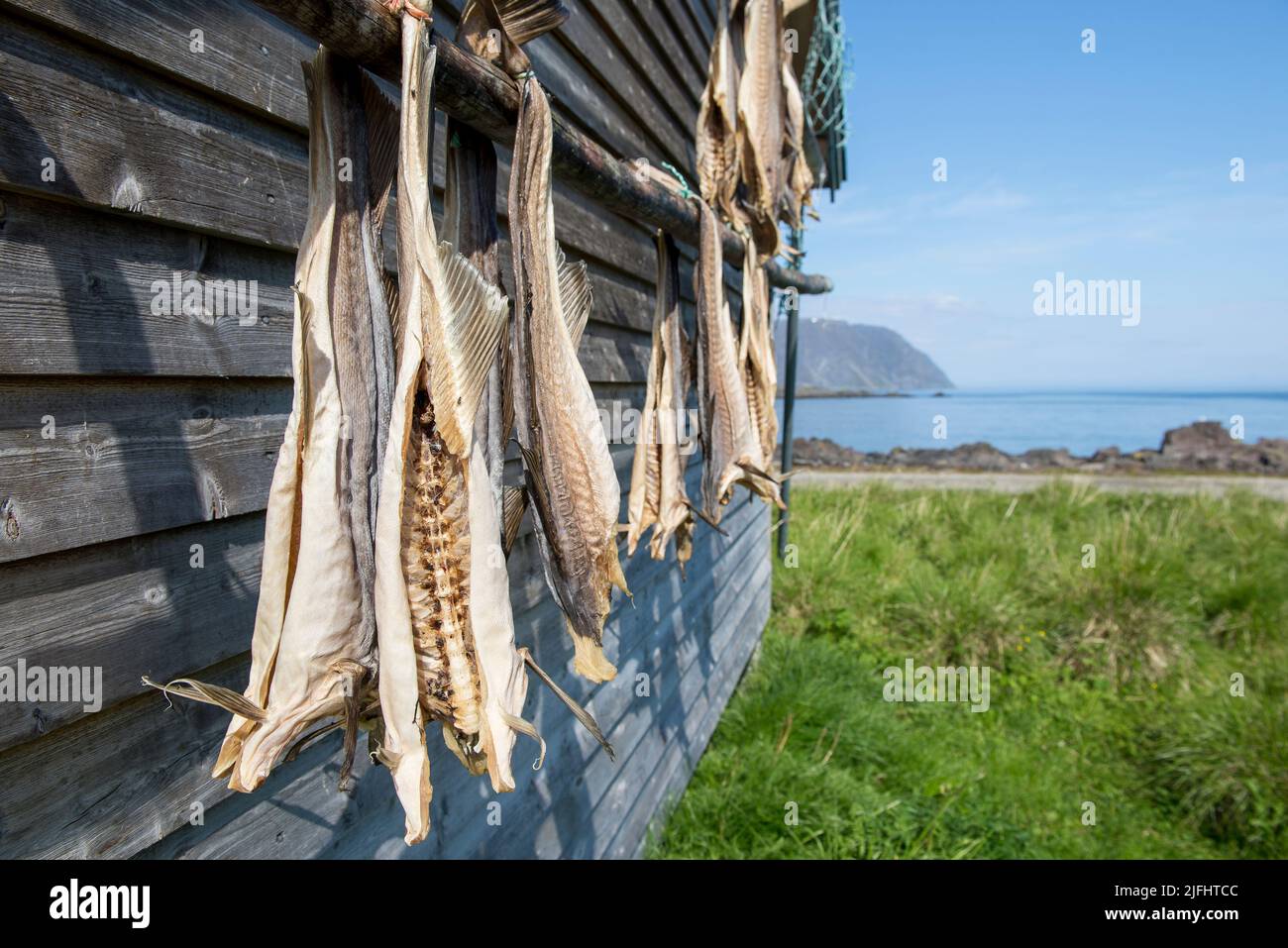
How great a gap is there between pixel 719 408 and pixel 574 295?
1.17m

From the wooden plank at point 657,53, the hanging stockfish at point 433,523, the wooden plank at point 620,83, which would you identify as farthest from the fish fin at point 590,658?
the wooden plank at point 657,53

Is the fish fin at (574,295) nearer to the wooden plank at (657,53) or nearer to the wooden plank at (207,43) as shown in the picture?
the wooden plank at (207,43)

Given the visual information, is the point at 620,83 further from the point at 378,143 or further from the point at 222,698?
the point at 222,698

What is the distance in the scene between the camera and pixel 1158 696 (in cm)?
598

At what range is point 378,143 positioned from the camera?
0.97m

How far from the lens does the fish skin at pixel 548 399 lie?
1.16m

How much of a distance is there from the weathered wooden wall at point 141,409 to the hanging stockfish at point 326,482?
38cm

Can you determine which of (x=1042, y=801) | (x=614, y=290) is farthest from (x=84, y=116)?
(x=1042, y=801)

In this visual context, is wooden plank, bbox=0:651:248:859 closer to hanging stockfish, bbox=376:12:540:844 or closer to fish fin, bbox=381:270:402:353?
hanging stockfish, bbox=376:12:540:844

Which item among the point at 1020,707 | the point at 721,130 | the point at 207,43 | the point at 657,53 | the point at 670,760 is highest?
the point at 657,53

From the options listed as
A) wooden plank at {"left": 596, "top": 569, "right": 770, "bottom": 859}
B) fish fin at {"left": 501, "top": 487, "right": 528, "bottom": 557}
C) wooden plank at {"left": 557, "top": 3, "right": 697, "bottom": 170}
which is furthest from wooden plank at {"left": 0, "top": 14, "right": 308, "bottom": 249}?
wooden plank at {"left": 596, "top": 569, "right": 770, "bottom": 859}

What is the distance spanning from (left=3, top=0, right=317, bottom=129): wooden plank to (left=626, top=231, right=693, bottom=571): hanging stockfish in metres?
1.18

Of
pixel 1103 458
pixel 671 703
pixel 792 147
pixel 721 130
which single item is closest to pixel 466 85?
pixel 721 130
